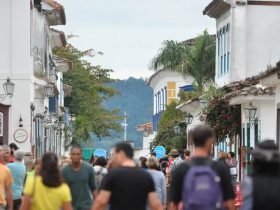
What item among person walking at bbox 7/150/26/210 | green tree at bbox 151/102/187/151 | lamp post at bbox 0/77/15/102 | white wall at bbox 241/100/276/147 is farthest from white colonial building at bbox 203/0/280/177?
person walking at bbox 7/150/26/210

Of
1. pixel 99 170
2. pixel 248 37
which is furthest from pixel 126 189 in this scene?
pixel 248 37

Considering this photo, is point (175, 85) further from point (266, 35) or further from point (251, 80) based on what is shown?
point (251, 80)

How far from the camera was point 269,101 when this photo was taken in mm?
37500

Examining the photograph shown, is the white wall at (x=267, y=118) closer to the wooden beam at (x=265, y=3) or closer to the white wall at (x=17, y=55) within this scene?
the white wall at (x=17, y=55)

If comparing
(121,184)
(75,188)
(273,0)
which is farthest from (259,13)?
(121,184)

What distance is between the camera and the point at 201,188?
12.3 metres

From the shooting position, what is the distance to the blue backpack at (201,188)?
12.3 m

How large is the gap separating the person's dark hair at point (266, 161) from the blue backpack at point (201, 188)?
0.85 meters

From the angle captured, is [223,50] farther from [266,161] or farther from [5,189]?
[266,161]

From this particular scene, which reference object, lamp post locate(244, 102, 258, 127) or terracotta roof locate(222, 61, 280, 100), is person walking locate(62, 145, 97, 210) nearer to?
terracotta roof locate(222, 61, 280, 100)

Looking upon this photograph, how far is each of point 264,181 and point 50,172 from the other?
13.2 feet

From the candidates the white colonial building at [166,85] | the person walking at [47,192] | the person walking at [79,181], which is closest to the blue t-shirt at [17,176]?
the person walking at [79,181]

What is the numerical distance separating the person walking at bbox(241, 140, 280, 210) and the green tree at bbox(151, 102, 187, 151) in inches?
1987

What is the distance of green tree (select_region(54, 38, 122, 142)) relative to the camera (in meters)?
76.6
